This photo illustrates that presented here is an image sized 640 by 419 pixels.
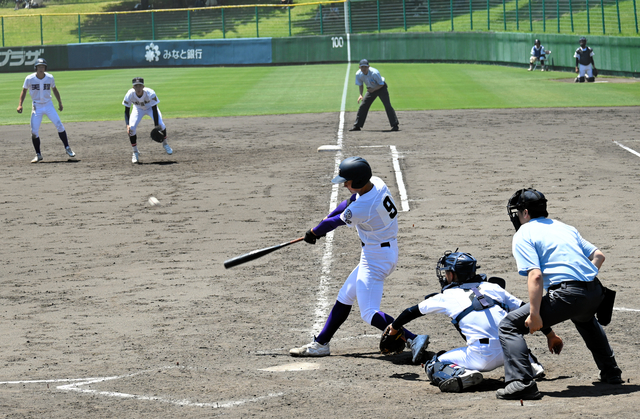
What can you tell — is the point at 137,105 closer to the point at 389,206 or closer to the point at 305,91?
the point at 389,206

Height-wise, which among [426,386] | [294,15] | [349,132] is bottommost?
[426,386]

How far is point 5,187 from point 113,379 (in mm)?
10931

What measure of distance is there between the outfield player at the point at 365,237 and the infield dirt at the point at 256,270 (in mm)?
348

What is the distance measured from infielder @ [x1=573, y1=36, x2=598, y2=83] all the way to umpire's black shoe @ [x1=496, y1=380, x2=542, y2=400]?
29.6m

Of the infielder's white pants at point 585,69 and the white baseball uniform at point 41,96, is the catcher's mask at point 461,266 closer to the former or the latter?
the white baseball uniform at point 41,96

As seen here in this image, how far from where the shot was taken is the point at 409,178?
15.5 meters

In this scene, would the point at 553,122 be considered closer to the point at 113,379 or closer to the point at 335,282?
the point at 335,282

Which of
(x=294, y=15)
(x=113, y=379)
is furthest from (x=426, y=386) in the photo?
(x=294, y=15)

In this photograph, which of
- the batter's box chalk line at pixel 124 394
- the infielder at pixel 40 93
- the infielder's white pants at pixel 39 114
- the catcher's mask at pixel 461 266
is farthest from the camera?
the infielder's white pants at pixel 39 114

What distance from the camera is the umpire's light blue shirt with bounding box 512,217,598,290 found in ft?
18.4

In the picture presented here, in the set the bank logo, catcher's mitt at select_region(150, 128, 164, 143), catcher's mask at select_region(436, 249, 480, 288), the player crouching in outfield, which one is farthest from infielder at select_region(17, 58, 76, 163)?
the bank logo

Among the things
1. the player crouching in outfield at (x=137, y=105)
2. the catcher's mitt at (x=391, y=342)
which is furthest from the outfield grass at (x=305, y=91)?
the catcher's mitt at (x=391, y=342)

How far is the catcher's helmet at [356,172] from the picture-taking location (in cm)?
649

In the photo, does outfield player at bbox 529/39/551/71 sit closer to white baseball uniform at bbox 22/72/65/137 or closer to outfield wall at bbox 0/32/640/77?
outfield wall at bbox 0/32/640/77
